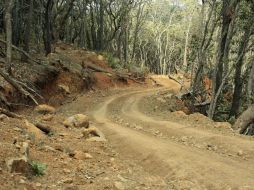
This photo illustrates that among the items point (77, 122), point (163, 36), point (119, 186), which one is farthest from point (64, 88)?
point (163, 36)

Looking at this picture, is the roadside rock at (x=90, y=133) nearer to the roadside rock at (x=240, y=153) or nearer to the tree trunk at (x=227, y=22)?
the roadside rock at (x=240, y=153)

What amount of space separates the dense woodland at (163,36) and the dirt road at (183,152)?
4947mm

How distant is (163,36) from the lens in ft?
247

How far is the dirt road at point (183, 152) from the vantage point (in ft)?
33.4

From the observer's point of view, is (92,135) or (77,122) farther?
(77,122)

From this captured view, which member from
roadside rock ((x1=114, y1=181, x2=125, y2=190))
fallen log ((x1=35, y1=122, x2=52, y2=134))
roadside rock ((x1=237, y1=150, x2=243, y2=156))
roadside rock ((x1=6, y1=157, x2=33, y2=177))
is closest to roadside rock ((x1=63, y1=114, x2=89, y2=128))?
fallen log ((x1=35, y1=122, x2=52, y2=134))

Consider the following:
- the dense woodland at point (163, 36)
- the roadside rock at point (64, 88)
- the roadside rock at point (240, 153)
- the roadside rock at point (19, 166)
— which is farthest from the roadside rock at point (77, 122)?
the roadside rock at point (64, 88)

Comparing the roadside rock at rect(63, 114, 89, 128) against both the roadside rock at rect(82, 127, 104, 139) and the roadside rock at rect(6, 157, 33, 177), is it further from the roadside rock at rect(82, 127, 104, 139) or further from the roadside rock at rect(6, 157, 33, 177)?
the roadside rock at rect(6, 157, 33, 177)

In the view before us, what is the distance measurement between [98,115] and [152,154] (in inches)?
373

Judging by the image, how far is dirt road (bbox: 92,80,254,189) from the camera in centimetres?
1019

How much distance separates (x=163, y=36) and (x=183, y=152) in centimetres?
6402

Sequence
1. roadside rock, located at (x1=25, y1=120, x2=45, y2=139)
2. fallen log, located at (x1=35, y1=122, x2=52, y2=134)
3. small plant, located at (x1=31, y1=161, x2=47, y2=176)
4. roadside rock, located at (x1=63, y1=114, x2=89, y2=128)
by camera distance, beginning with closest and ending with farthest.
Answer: small plant, located at (x1=31, y1=161, x2=47, y2=176), roadside rock, located at (x1=25, y1=120, x2=45, y2=139), fallen log, located at (x1=35, y1=122, x2=52, y2=134), roadside rock, located at (x1=63, y1=114, x2=89, y2=128)

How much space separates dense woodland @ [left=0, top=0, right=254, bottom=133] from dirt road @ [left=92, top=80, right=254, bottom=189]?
4947mm

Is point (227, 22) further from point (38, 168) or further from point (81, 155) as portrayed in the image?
point (38, 168)
